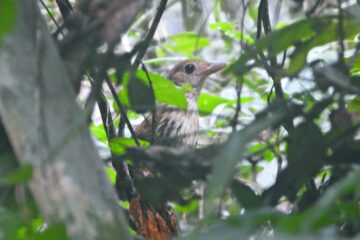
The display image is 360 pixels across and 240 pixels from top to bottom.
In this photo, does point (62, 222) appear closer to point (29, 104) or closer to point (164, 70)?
point (29, 104)

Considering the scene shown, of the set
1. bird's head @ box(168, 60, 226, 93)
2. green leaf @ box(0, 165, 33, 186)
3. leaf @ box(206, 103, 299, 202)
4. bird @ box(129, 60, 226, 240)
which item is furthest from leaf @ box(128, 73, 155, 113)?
bird's head @ box(168, 60, 226, 93)

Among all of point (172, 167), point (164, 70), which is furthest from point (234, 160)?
point (164, 70)

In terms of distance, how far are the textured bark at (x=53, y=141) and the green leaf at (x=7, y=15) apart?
5cm

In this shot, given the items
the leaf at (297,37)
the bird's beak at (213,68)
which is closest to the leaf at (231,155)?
the leaf at (297,37)

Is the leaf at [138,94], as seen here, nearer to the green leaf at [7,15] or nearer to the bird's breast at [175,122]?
the green leaf at [7,15]

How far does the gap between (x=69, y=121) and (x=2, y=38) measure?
150 mm

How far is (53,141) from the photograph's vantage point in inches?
48.0

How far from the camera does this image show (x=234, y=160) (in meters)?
1.18

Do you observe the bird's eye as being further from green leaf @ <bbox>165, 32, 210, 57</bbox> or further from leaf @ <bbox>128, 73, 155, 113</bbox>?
leaf @ <bbox>128, 73, 155, 113</bbox>

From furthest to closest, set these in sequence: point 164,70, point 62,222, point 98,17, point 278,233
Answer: point 164,70, point 98,17, point 62,222, point 278,233

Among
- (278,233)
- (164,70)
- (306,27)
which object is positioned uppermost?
(306,27)

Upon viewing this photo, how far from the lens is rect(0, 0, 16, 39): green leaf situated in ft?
3.96

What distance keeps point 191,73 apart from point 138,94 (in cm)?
427

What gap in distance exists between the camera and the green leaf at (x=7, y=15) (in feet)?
3.96
